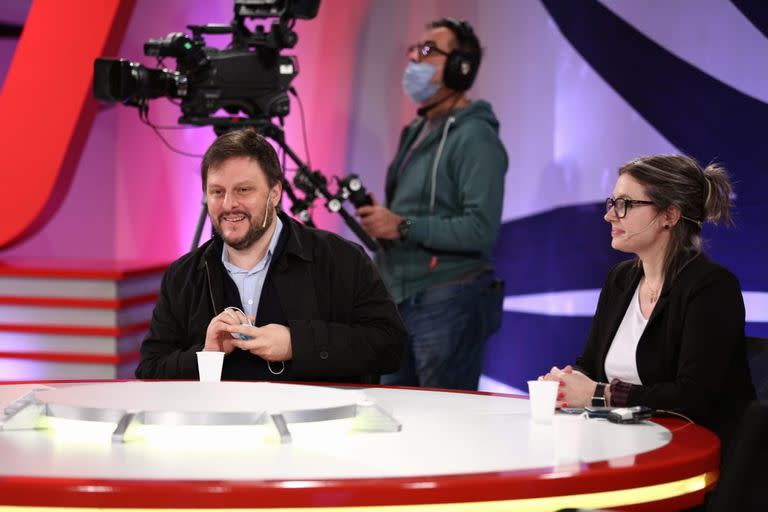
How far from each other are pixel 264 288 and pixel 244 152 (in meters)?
0.35

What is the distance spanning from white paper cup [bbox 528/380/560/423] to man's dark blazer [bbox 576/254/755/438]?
0.43 m

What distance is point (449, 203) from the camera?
4.29m

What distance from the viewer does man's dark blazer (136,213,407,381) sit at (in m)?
2.88

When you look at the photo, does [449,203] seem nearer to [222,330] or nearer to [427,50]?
[427,50]

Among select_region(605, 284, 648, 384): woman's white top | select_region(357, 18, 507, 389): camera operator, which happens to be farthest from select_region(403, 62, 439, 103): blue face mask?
select_region(605, 284, 648, 384): woman's white top

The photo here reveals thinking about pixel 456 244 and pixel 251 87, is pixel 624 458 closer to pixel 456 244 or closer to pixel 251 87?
pixel 456 244

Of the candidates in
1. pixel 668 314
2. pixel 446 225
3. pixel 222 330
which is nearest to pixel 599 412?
pixel 668 314

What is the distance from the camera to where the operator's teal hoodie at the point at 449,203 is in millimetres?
4156

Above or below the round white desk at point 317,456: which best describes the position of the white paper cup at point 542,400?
above

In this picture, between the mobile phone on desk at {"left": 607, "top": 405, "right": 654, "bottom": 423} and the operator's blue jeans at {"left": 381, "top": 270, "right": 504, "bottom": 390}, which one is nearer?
the mobile phone on desk at {"left": 607, "top": 405, "right": 654, "bottom": 423}

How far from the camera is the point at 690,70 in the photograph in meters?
4.54

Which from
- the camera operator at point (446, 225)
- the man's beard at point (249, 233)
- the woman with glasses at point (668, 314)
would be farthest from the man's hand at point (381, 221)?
→ the woman with glasses at point (668, 314)

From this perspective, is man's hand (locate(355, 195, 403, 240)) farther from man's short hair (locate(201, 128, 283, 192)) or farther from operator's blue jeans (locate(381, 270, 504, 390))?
man's short hair (locate(201, 128, 283, 192))

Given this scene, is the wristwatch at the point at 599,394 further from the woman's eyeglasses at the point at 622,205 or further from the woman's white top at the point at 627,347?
the woman's eyeglasses at the point at 622,205
